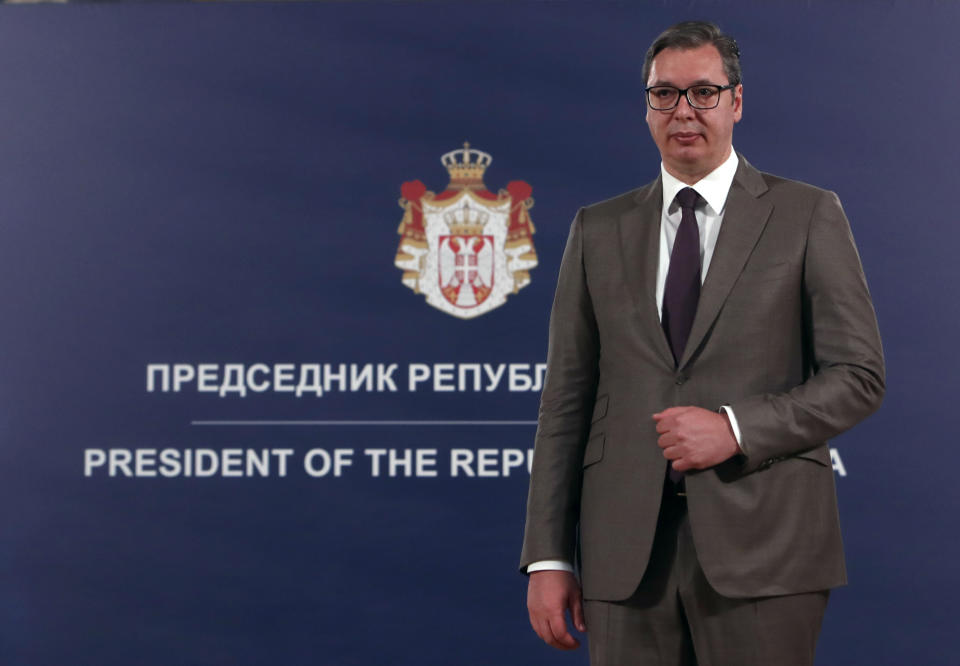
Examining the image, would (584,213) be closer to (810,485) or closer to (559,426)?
(559,426)

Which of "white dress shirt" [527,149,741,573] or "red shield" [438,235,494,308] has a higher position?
"red shield" [438,235,494,308]

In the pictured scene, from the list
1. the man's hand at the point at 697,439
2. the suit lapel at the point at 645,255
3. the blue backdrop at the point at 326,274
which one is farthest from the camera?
the blue backdrop at the point at 326,274

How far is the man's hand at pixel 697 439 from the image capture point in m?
1.41

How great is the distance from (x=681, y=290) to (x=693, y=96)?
0.92 ft

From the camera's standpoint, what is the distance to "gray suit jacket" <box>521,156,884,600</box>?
1.45 meters

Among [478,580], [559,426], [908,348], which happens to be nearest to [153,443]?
[478,580]

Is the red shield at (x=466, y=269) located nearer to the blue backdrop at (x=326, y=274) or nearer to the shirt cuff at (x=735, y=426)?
the blue backdrop at (x=326, y=274)

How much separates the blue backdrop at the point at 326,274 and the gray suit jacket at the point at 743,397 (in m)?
1.81

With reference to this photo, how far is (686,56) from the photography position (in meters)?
1.55

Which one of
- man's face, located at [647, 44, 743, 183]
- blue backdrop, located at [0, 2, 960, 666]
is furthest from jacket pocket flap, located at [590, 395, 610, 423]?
blue backdrop, located at [0, 2, 960, 666]

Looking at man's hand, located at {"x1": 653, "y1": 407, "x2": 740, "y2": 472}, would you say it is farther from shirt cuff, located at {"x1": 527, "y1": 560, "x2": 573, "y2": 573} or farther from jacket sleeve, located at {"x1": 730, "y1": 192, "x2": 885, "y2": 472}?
shirt cuff, located at {"x1": 527, "y1": 560, "x2": 573, "y2": 573}

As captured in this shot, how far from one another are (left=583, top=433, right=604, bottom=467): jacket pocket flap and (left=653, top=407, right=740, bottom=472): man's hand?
0.56 feet

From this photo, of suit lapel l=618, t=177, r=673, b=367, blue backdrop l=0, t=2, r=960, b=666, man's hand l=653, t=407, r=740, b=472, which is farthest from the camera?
blue backdrop l=0, t=2, r=960, b=666

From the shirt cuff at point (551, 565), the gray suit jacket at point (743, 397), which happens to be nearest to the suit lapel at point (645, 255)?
the gray suit jacket at point (743, 397)
